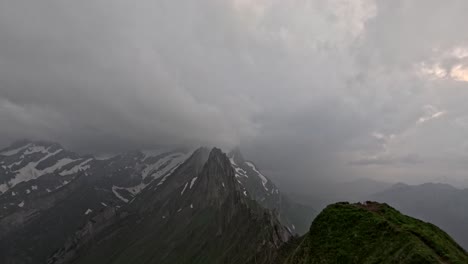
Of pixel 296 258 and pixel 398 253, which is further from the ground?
pixel 398 253

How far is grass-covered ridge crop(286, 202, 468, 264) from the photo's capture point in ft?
128

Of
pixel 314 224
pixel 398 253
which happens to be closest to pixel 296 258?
pixel 314 224

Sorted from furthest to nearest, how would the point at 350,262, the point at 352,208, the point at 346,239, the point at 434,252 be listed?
the point at 352,208, the point at 346,239, the point at 350,262, the point at 434,252

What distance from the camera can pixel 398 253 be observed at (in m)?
39.4

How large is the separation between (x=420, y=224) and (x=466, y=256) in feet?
22.4

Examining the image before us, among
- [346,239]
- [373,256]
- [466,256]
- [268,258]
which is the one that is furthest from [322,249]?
[268,258]

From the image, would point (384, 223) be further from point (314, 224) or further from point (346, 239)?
point (314, 224)

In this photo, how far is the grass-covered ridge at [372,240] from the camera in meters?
39.0

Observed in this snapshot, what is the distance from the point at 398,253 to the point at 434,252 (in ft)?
12.6

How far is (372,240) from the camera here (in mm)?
44469

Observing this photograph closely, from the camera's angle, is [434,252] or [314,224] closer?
[434,252]

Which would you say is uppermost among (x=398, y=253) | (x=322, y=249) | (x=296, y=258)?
(x=398, y=253)

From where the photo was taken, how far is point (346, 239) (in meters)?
47.4

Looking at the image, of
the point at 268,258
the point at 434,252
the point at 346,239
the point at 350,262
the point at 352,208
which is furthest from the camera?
the point at 268,258
